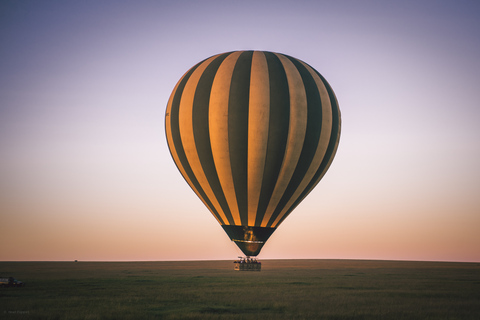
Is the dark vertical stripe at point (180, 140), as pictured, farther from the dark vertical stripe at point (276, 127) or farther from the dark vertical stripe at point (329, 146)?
the dark vertical stripe at point (329, 146)

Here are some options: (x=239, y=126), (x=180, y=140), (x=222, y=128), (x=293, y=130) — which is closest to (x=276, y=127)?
(x=293, y=130)

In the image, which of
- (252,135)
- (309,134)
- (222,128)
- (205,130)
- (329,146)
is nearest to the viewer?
(252,135)

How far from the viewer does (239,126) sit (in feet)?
106

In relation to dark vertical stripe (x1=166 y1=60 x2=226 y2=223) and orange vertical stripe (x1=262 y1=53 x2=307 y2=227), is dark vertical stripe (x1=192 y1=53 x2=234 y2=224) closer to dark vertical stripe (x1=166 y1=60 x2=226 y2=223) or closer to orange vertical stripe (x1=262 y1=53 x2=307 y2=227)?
dark vertical stripe (x1=166 y1=60 x2=226 y2=223)

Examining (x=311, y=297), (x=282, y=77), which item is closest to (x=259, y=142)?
(x=282, y=77)

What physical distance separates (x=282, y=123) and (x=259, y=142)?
1.89m

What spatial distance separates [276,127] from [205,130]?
4.58m

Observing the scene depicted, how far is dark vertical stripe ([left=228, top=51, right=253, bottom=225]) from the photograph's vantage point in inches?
1270

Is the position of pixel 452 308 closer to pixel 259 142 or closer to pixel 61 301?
pixel 259 142

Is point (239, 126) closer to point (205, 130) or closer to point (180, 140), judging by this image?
point (205, 130)

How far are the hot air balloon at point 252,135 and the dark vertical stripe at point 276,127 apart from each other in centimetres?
6

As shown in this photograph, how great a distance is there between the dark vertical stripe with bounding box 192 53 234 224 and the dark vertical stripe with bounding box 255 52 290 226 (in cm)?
316

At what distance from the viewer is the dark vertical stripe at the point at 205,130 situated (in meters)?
32.9

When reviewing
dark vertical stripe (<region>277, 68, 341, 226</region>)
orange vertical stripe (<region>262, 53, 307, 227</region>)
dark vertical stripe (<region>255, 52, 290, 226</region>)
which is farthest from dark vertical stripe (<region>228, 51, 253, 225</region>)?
dark vertical stripe (<region>277, 68, 341, 226</region>)
